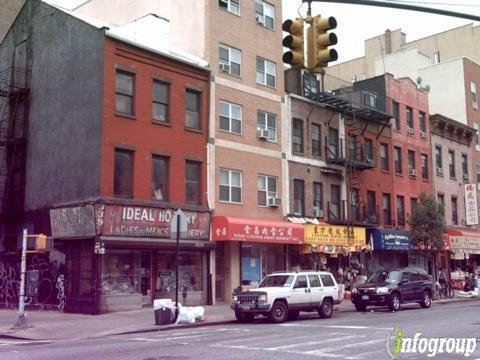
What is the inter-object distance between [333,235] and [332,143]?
5805 mm

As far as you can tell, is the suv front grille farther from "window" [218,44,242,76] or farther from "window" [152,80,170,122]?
"window" [218,44,242,76]

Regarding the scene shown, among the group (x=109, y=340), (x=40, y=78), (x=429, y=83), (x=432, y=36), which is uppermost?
(x=432, y=36)

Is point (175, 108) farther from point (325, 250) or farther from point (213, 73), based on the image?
point (325, 250)

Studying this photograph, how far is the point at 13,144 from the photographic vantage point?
30.0m

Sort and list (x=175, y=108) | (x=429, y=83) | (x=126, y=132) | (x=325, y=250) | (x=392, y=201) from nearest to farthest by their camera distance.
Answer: (x=126, y=132) < (x=175, y=108) < (x=325, y=250) < (x=392, y=201) < (x=429, y=83)

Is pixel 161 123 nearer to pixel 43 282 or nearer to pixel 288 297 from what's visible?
pixel 43 282

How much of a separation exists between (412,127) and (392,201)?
20.3 ft

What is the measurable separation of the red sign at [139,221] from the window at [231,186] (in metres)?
2.03

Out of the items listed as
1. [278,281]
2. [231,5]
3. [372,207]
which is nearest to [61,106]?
[231,5]

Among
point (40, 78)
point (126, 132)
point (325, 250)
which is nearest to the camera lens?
point (126, 132)

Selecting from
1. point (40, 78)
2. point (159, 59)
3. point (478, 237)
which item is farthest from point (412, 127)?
point (40, 78)

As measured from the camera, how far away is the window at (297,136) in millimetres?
33438

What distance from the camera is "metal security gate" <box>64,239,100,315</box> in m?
23.7

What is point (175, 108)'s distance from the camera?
27.5 m
